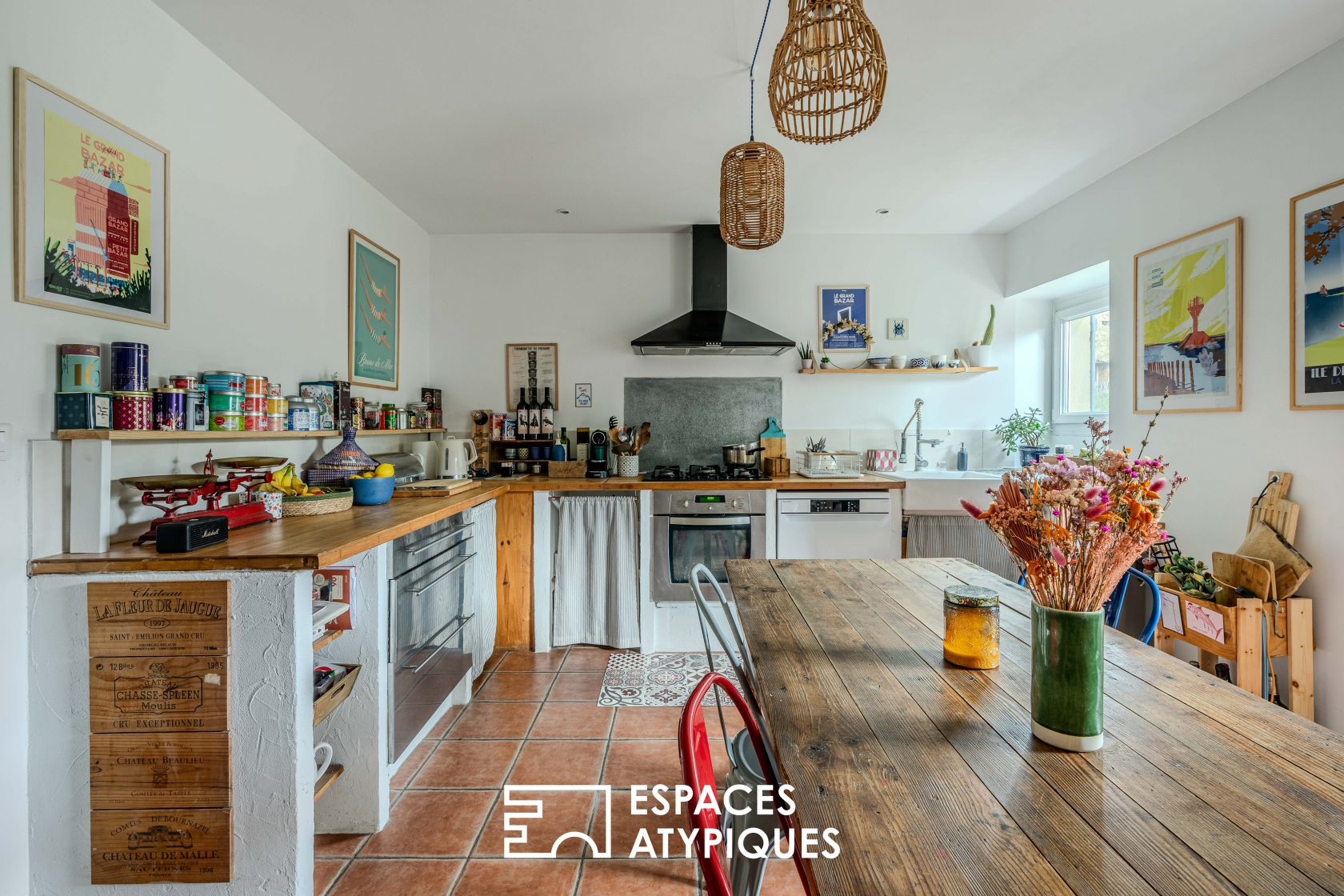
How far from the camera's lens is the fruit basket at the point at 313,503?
2.21 m

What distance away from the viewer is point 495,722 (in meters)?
2.70

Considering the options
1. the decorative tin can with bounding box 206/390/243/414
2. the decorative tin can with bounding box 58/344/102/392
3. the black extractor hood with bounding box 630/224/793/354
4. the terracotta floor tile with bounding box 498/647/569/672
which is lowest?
the terracotta floor tile with bounding box 498/647/569/672

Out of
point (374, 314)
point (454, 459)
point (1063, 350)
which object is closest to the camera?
point (374, 314)

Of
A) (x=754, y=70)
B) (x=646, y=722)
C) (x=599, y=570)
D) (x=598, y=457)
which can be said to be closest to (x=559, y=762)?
(x=646, y=722)

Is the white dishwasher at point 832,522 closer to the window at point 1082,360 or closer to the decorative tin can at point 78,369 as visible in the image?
the window at point 1082,360

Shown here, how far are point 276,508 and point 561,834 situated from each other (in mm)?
1438

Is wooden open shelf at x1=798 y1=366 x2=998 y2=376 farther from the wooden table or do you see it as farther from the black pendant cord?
the wooden table

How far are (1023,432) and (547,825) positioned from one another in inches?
142

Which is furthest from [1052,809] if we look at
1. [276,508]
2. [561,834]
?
[276,508]

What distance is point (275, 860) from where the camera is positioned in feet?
4.96

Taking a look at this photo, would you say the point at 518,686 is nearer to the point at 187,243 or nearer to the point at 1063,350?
the point at 187,243

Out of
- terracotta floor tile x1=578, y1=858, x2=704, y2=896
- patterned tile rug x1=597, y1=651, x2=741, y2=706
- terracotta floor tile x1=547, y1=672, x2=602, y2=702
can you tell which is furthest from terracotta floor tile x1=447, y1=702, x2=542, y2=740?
terracotta floor tile x1=578, y1=858, x2=704, y2=896

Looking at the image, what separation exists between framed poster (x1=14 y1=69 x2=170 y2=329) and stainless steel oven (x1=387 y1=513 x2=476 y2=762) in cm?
107

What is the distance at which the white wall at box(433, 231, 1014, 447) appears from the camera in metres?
4.16
